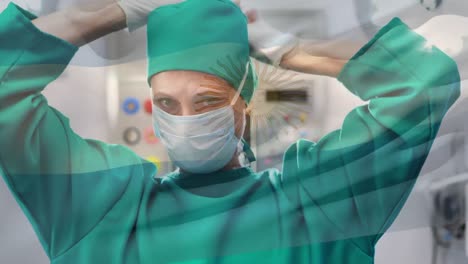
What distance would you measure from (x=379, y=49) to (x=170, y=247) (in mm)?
373

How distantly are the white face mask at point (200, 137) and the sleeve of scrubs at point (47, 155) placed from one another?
0.16 ft

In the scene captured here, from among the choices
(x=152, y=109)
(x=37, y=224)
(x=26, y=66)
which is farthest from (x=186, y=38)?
(x=37, y=224)

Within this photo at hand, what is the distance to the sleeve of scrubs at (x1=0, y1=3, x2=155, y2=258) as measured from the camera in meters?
0.73

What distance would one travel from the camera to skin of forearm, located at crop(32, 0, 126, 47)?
75 centimetres

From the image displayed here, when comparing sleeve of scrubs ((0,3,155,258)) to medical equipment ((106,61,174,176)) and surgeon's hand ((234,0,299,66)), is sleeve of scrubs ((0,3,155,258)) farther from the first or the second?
surgeon's hand ((234,0,299,66))

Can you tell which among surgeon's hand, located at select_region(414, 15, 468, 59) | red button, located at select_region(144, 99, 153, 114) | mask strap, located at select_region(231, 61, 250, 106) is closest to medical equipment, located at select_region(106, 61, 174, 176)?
red button, located at select_region(144, 99, 153, 114)

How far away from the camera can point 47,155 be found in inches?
29.3

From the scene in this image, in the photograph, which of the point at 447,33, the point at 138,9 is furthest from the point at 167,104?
A: the point at 447,33

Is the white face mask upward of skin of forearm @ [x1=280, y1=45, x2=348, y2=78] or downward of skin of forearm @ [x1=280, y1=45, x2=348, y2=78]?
downward

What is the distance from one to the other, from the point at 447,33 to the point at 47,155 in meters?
0.55

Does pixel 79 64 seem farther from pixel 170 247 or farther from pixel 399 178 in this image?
pixel 399 178

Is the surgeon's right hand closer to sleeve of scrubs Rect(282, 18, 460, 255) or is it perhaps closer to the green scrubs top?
the green scrubs top

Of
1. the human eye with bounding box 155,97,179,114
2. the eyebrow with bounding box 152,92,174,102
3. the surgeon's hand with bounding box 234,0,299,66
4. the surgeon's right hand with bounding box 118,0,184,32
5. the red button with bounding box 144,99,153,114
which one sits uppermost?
the surgeon's right hand with bounding box 118,0,184,32

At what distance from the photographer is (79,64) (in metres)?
0.76
